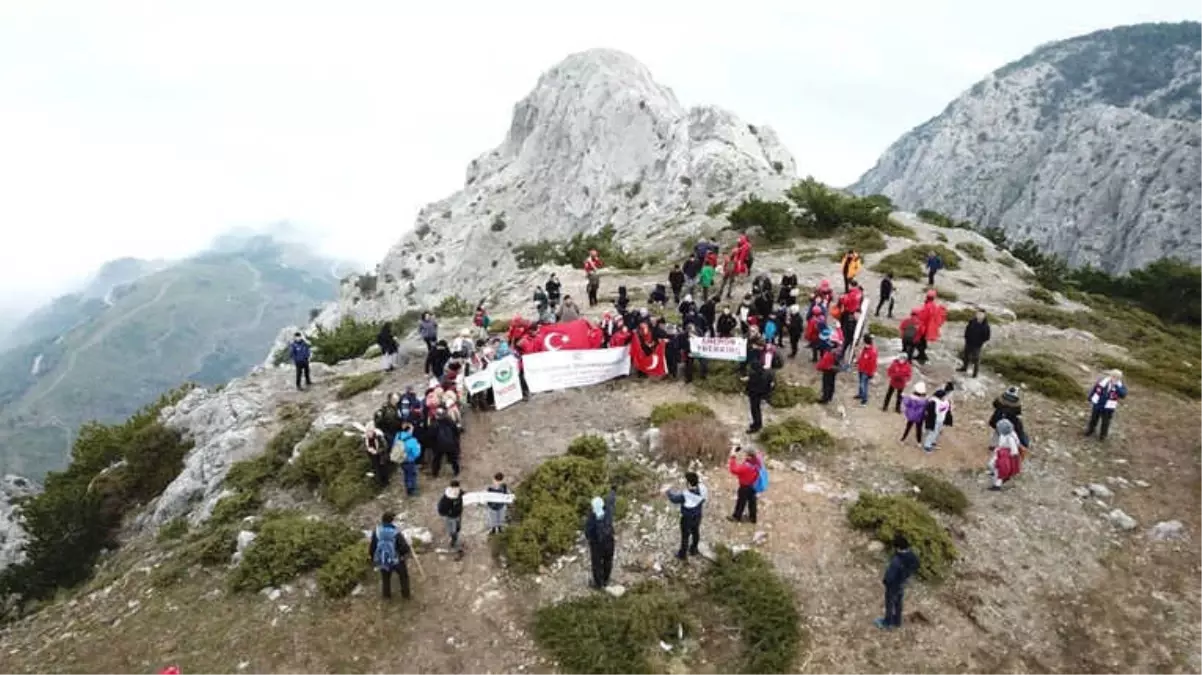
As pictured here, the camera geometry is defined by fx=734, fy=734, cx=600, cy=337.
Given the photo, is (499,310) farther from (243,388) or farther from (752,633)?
(752,633)

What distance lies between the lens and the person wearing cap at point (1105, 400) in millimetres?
17528

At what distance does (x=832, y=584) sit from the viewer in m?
13.2

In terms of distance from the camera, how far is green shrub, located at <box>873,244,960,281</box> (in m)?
34.0

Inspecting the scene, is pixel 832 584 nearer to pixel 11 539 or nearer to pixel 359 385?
pixel 359 385

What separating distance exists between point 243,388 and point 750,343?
18213 mm

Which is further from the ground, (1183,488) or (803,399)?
(803,399)

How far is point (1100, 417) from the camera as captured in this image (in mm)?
18312

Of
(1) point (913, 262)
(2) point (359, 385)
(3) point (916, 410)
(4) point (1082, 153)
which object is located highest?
(4) point (1082, 153)

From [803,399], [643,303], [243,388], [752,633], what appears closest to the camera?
[752,633]

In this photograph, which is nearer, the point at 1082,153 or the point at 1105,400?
the point at 1105,400

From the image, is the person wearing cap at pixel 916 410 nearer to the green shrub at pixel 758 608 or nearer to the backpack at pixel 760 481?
the backpack at pixel 760 481

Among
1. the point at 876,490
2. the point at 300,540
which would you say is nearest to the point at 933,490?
the point at 876,490

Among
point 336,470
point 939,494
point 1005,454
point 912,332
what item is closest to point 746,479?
point 939,494

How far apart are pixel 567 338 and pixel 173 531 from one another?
1175cm
